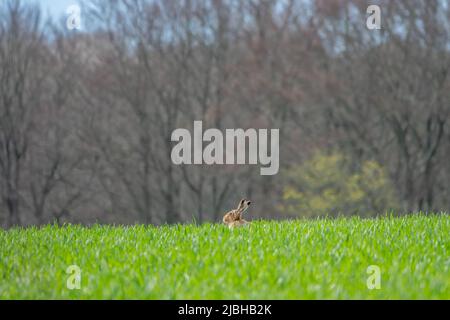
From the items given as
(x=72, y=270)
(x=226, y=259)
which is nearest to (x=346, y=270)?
(x=226, y=259)

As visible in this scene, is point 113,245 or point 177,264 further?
point 113,245

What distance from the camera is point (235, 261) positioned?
864 centimetres

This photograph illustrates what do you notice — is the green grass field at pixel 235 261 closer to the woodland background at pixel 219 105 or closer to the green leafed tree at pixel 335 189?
the green leafed tree at pixel 335 189

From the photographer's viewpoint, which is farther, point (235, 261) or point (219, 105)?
point (219, 105)

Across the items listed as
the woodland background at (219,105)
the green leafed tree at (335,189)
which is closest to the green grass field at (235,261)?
the green leafed tree at (335,189)

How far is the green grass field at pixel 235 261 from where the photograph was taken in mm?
7402

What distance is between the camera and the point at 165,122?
129ft

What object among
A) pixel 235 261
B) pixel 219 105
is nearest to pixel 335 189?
pixel 219 105

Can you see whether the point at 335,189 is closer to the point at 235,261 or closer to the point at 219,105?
the point at 219,105

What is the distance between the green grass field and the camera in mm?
7402

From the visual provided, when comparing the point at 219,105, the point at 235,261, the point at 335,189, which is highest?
the point at 219,105

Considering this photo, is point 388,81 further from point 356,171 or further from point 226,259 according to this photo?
point 226,259

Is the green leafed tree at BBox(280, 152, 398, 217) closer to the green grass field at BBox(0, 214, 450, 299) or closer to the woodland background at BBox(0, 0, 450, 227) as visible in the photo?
the woodland background at BBox(0, 0, 450, 227)
